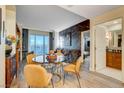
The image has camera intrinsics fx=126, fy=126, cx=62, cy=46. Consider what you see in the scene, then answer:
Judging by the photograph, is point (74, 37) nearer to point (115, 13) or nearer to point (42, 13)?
point (42, 13)

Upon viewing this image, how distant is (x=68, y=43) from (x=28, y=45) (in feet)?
10.4

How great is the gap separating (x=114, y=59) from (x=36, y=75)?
14.9 feet

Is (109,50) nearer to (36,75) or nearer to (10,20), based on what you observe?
(10,20)

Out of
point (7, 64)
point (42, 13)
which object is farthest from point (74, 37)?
point (7, 64)

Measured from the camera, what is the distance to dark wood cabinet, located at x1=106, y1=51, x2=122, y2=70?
5.59 m

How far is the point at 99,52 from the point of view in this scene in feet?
17.3

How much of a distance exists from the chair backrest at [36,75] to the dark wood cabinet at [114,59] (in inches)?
167

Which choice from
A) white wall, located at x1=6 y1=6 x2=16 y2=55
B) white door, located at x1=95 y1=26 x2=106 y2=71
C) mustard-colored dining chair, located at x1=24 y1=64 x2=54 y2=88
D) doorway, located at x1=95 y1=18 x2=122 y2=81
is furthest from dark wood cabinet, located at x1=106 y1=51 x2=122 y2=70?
white wall, located at x1=6 y1=6 x2=16 y2=55

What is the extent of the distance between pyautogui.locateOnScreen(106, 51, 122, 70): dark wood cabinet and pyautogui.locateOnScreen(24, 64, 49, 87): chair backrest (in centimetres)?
423

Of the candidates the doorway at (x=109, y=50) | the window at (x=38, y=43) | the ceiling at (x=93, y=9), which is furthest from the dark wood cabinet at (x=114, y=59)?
the window at (x=38, y=43)

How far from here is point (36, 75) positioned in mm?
2408

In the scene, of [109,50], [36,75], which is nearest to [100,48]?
[109,50]

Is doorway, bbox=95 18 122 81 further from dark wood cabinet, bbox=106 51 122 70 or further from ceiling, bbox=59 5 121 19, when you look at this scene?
ceiling, bbox=59 5 121 19
